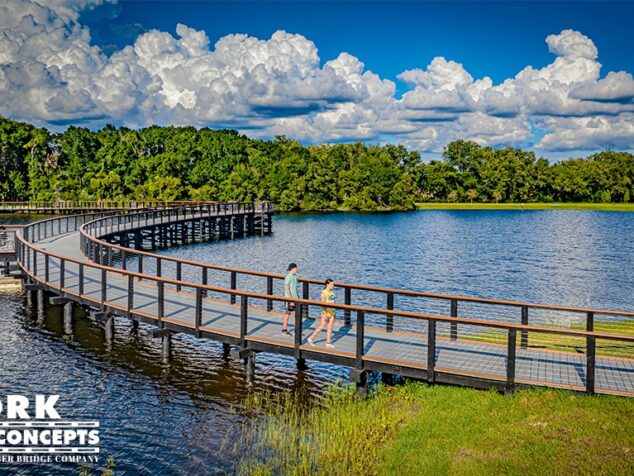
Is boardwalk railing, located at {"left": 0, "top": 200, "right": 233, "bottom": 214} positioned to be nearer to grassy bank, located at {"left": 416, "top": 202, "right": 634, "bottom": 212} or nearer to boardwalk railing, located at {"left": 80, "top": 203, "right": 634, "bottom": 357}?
boardwalk railing, located at {"left": 80, "top": 203, "right": 634, "bottom": 357}

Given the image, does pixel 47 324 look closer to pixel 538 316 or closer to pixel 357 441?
pixel 357 441

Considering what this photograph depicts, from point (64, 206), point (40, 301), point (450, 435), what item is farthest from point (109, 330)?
point (64, 206)

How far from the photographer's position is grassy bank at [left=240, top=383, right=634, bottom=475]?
931 cm

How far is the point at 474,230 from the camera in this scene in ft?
245

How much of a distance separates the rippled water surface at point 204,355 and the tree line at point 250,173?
2305 inches

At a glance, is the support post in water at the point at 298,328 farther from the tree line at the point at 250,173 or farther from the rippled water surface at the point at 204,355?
the tree line at the point at 250,173

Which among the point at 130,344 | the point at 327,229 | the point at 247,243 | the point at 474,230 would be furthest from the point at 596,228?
the point at 130,344

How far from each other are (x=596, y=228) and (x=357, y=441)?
2858 inches

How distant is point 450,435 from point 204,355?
9.58 meters

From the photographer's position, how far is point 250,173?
11288 centimetres

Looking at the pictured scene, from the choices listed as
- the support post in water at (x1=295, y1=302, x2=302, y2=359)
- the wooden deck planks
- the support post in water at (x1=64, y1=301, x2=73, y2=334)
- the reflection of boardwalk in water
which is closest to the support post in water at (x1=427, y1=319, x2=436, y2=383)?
the reflection of boardwalk in water

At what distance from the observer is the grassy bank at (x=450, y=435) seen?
9.31 meters

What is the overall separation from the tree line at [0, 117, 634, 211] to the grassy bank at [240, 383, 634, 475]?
93.7 meters

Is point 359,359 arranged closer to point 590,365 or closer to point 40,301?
point 590,365
